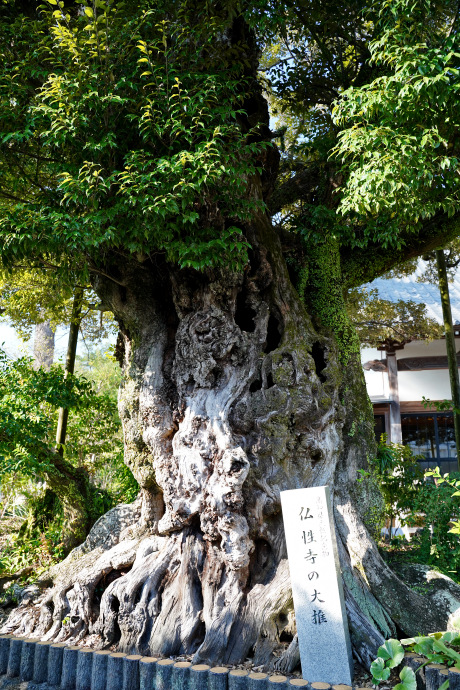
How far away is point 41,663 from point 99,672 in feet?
2.31

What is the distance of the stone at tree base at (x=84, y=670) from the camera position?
4203 mm

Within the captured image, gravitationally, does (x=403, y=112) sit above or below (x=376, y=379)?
below

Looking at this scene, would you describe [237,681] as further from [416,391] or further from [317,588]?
[416,391]

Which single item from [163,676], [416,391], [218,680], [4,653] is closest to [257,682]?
[218,680]

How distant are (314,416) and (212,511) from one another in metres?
1.49

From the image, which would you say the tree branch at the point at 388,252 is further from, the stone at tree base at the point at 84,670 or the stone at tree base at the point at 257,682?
the stone at tree base at the point at 84,670

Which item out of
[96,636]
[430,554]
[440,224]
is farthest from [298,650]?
[440,224]

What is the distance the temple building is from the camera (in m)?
13.1

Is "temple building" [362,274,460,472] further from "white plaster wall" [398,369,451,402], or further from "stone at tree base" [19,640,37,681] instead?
"stone at tree base" [19,640,37,681]

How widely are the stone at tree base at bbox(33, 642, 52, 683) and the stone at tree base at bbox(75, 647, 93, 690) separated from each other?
42 cm

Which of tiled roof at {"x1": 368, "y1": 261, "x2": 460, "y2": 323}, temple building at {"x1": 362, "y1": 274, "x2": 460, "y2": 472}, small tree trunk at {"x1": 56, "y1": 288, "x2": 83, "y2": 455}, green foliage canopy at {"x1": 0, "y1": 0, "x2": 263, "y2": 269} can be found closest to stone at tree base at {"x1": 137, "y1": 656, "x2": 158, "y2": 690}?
green foliage canopy at {"x1": 0, "y1": 0, "x2": 263, "y2": 269}

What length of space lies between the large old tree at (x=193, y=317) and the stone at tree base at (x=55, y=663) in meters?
0.60

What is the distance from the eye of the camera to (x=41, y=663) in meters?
4.49

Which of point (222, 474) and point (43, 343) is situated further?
point (43, 343)
